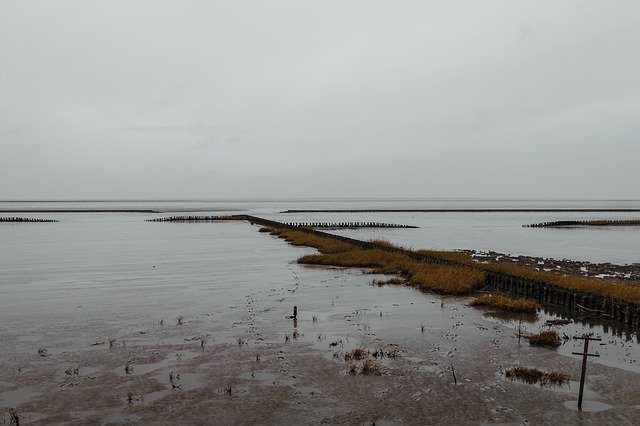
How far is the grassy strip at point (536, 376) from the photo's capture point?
50.8 ft

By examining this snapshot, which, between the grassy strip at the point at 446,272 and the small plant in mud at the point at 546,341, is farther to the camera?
the grassy strip at the point at 446,272

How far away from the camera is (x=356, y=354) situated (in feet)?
59.1

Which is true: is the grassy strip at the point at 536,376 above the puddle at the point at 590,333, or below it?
above

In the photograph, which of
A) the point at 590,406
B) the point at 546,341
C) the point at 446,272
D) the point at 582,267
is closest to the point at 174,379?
the point at 590,406

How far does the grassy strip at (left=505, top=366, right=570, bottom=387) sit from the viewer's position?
50.8 ft

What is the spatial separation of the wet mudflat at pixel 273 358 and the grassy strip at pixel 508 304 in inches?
42.4

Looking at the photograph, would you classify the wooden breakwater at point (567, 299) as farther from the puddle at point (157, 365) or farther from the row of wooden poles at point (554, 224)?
the row of wooden poles at point (554, 224)

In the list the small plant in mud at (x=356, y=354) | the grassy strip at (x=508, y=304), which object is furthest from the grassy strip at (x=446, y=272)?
the small plant in mud at (x=356, y=354)

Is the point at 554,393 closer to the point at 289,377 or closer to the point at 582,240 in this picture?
the point at 289,377

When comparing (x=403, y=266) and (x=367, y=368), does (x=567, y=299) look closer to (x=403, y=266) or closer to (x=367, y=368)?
(x=403, y=266)

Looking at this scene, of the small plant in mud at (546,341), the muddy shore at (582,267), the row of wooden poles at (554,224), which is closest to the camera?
the small plant in mud at (546,341)

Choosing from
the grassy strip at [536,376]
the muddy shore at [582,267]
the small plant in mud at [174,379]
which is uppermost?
the grassy strip at [536,376]

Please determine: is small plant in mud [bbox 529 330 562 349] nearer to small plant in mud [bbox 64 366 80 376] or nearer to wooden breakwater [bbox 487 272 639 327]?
wooden breakwater [bbox 487 272 639 327]

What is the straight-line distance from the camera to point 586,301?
26.6 metres
